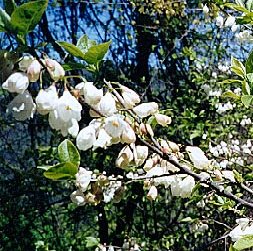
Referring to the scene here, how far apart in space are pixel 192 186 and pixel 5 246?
10.9 feet

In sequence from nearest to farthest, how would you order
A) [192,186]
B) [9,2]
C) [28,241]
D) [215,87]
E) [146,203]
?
[9,2] < [192,186] < [215,87] < [28,241] < [146,203]

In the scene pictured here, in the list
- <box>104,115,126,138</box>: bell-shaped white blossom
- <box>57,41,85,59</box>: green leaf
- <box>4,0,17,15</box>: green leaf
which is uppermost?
<box>4,0,17,15</box>: green leaf

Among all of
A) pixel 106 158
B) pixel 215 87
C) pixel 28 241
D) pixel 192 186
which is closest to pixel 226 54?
pixel 215 87

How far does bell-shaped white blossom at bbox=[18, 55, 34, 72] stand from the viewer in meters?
0.95

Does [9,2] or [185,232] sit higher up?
[9,2]

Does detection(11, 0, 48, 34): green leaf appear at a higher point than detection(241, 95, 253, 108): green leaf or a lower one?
higher

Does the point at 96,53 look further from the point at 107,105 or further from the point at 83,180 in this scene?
the point at 83,180

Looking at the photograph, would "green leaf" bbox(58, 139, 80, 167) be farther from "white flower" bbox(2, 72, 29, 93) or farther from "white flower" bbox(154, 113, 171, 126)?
"white flower" bbox(154, 113, 171, 126)

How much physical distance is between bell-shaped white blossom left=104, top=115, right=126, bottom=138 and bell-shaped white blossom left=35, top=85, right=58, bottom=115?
0.10 metres

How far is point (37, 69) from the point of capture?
94cm

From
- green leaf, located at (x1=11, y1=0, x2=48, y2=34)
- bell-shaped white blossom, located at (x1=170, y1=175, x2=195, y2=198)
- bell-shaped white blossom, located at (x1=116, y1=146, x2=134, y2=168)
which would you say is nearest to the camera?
green leaf, located at (x1=11, y1=0, x2=48, y2=34)

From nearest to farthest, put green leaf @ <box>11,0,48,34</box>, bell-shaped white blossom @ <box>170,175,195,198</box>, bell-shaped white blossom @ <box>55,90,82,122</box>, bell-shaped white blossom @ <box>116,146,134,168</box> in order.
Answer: green leaf @ <box>11,0,48,34</box> → bell-shaped white blossom @ <box>55,90,82,122</box> → bell-shaped white blossom @ <box>116,146,134,168</box> → bell-shaped white blossom @ <box>170,175,195,198</box>

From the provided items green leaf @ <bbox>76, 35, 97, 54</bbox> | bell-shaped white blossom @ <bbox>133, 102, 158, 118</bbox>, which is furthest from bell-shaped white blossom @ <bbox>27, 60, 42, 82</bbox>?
bell-shaped white blossom @ <bbox>133, 102, 158, 118</bbox>

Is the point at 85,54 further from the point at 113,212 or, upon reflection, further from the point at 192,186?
the point at 113,212
